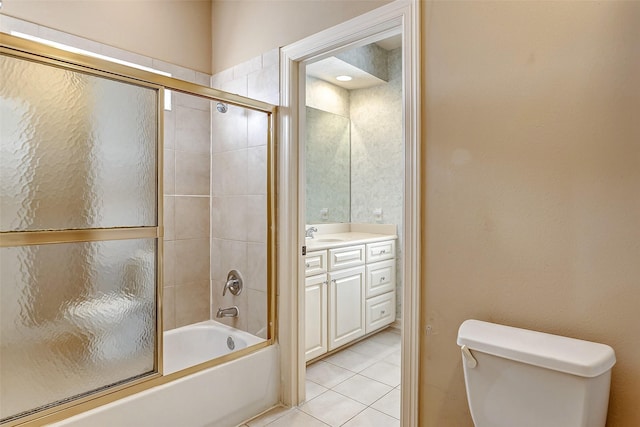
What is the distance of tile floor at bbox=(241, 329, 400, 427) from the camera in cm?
208

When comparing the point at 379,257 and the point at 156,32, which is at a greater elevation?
the point at 156,32

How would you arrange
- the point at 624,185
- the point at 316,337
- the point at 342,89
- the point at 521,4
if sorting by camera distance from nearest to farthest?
Result: the point at 624,185
the point at 521,4
the point at 316,337
the point at 342,89

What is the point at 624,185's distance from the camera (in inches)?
49.3

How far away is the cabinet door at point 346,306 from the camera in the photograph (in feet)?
9.37

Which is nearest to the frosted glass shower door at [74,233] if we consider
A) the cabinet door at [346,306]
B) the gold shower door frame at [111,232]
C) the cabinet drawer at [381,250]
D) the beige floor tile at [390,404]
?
the gold shower door frame at [111,232]

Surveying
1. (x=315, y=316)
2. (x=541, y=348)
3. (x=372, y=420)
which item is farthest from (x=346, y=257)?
(x=541, y=348)

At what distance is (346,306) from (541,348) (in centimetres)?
185

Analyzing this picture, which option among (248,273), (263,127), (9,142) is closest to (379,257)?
(248,273)

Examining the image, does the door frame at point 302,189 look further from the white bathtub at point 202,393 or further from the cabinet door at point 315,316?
the cabinet door at point 315,316

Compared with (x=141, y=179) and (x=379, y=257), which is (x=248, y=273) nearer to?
(x=141, y=179)

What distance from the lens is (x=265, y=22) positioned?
235cm

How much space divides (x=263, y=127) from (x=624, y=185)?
5.87 ft

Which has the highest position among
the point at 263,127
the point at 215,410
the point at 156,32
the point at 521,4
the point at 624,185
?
the point at 156,32

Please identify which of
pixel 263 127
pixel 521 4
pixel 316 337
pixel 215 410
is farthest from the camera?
pixel 316 337
